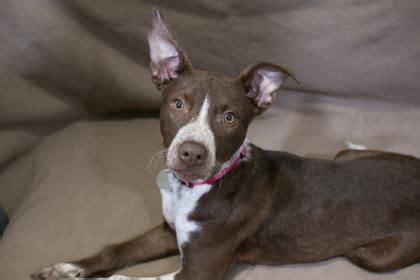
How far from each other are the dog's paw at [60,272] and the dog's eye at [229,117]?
1.10 m

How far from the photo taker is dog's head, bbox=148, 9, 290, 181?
2361mm

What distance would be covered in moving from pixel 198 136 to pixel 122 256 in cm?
92

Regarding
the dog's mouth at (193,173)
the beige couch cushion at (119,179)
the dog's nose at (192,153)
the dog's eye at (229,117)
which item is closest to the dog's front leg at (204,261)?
the beige couch cushion at (119,179)

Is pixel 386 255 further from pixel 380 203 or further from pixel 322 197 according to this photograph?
pixel 322 197

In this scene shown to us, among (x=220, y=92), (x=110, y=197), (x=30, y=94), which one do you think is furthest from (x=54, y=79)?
(x=220, y=92)

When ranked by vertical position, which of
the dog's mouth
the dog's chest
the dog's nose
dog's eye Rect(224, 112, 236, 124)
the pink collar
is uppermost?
dog's eye Rect(224, 112, 236, 124)

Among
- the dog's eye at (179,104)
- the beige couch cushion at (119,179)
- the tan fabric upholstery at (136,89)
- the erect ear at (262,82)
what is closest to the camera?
the dog's eye at (179,104)

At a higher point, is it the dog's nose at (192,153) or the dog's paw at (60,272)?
the dog's nose at (192,153)

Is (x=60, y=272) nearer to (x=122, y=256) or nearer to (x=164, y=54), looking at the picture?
(x=122, y=256)

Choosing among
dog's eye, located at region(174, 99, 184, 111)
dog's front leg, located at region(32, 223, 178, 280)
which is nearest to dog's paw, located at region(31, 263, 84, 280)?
dog's front leg, located at region(32, 223, 178, 280)

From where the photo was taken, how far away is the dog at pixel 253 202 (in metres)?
2.55

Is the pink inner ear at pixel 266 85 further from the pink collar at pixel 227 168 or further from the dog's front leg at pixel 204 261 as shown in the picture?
the dog's front leg at pixel 204 261

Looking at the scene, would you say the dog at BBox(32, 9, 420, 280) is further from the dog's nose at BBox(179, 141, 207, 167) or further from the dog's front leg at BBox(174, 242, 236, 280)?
the dog's nose at BBox(179, 141, 207, 167)

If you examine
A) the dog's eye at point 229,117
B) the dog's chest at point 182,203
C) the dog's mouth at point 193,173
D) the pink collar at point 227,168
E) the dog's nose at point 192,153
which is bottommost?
the dog's chest at point 182,203
